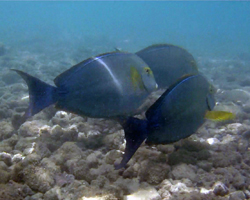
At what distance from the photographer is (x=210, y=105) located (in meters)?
2.36

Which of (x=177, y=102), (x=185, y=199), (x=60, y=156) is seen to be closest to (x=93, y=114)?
(x=60, y=156)

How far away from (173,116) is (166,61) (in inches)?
67.5

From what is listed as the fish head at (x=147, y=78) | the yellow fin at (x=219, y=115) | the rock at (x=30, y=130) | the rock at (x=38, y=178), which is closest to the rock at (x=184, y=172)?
the yellow fin at (x=219, y=115)

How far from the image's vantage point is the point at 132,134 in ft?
6.28

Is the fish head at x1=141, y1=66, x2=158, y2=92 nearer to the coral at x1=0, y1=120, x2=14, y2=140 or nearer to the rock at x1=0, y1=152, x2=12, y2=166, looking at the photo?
the rock at x1=0, y1=152, x2=12, y2=166

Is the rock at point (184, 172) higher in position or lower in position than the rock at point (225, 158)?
higher

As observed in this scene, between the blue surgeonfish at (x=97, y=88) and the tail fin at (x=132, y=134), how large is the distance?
0.60 meters

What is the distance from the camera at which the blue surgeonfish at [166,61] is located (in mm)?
3508

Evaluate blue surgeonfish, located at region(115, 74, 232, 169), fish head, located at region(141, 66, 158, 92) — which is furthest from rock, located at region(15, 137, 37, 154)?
fish head, located at region(141, 66, 158, 92)

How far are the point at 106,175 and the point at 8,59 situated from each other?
13392 mm

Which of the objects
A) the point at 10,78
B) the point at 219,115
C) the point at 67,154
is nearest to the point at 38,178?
the point at 67,154

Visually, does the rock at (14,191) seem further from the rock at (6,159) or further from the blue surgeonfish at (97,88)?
the blue surgeonfish at (97,88)

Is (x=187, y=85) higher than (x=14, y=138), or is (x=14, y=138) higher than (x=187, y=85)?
(x=187, y=85)

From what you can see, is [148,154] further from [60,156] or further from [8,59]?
[8,59]
